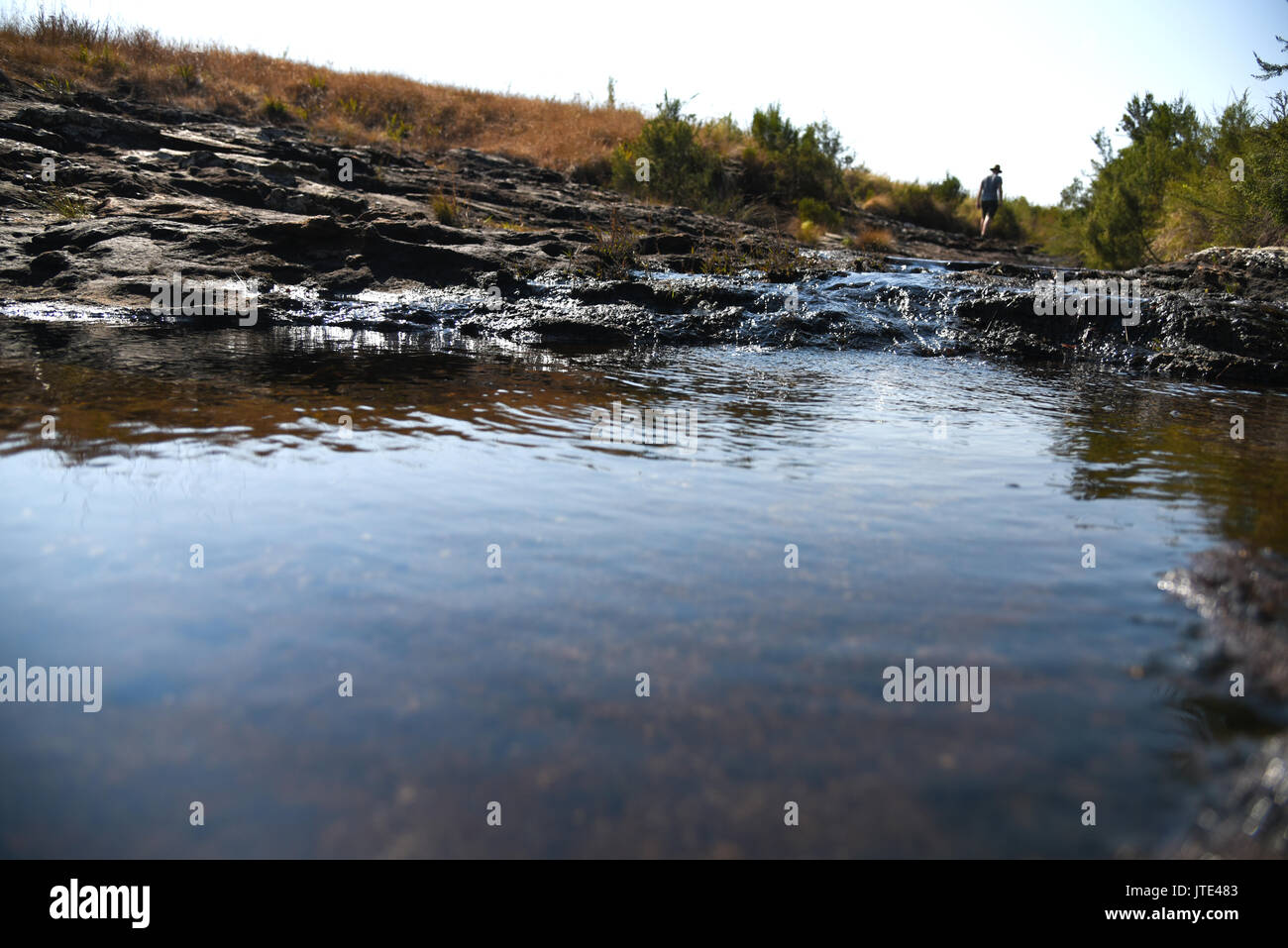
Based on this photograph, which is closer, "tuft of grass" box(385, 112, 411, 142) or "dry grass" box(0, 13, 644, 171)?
"dry grass" box(0, 13, 644, 171)

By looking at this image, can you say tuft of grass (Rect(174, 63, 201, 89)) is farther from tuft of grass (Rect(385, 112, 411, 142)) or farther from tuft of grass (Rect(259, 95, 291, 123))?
tuft of grass (Rect(385, 112, 411, 142))

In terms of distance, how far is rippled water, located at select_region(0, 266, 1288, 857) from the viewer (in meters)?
1.78

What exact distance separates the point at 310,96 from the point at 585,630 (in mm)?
23198

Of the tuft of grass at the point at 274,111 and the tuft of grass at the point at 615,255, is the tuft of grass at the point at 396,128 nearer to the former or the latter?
the tuft of grass at the point at 274,111

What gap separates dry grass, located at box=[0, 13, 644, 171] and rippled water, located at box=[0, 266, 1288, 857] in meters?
16.3

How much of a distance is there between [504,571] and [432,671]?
69 cm

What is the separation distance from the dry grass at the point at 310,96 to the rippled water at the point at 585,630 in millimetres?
16267

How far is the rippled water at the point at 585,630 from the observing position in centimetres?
178

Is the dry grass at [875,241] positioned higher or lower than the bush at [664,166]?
lower

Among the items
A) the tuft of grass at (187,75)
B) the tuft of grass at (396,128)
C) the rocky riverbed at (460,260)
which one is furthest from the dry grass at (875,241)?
the tuft of grass at (187,75)

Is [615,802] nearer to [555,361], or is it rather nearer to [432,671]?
[432,671]

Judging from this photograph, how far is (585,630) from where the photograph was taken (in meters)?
2.53

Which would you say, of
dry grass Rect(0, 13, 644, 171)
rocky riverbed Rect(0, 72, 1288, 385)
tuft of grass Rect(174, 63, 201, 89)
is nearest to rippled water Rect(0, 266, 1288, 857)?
rocky riverbed Rect(0, 72, 1288, 385)

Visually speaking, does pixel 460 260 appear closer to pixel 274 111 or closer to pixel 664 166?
pixel 664 166
